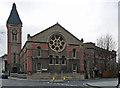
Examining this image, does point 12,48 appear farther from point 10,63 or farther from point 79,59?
point 79,59

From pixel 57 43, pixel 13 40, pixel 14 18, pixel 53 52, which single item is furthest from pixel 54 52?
pixel 14 18

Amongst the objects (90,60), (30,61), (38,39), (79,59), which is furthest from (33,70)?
(90,60)

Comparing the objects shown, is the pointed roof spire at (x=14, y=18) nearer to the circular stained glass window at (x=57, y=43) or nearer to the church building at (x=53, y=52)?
the church building at (x=53, y=52)

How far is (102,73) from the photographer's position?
57594 millimetres

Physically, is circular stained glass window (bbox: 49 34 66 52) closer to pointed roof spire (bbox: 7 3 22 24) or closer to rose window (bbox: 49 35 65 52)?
rose window (bbox: 49 35 65 52)


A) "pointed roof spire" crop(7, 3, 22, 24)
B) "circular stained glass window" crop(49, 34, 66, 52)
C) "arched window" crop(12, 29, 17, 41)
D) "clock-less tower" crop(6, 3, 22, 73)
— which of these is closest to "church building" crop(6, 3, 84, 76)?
"circular stained glass window" crop(49, 34, 66, 52)

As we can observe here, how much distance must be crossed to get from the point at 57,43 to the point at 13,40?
30.2m

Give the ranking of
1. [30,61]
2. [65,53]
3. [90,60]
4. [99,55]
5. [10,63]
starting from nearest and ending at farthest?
[30,61] < [65,53] < [90,60] < [99,55] < [10,63]

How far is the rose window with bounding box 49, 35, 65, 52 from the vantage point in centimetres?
4692

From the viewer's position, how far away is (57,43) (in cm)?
4728

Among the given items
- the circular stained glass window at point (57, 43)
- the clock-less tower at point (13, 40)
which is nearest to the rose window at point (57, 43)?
the circular stained glass window at point (57, 43)

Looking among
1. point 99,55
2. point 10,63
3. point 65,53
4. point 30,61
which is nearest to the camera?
point 30,61

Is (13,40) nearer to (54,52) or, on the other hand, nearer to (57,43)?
(57,43)

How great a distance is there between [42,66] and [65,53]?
681 cm
